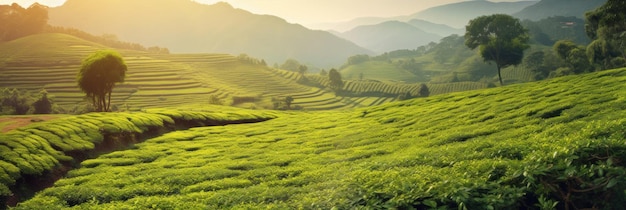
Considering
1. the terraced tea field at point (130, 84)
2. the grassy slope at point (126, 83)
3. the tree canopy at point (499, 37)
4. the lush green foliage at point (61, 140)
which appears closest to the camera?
the lush green foliage at point (61, 140)

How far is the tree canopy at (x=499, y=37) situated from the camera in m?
80.4

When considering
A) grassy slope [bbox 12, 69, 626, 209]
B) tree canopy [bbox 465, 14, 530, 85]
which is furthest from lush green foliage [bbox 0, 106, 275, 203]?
tree canopy [bbox 465, 14, 530, 85]

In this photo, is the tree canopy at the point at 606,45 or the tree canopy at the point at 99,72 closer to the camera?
the tree canopy at the point at 99,72

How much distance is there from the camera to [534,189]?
9047 millimetres

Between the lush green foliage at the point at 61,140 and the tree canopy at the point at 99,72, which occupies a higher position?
the tree canopy at the point at 99,72

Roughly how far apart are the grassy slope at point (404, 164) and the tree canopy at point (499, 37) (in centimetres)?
4442

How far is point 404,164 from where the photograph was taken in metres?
17.0

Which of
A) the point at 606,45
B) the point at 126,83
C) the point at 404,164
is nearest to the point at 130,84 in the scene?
the point at 126,83

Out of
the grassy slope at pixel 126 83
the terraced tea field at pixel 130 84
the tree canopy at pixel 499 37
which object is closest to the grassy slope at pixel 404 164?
the tree canopy at pixel 499 37

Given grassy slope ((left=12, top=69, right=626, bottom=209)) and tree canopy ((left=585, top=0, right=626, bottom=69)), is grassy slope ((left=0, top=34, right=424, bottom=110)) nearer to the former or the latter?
tree canopy ((left=585, top=0, right=626, bottom=69))

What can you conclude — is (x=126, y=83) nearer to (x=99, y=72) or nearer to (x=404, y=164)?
(x=99, y=72)

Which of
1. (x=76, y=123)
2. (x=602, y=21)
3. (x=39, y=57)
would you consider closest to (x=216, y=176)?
(x=76, y=123)

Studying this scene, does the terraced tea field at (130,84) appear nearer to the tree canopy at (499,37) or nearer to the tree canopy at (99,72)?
the tree canopy at (99,72)

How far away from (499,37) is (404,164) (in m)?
76.1
